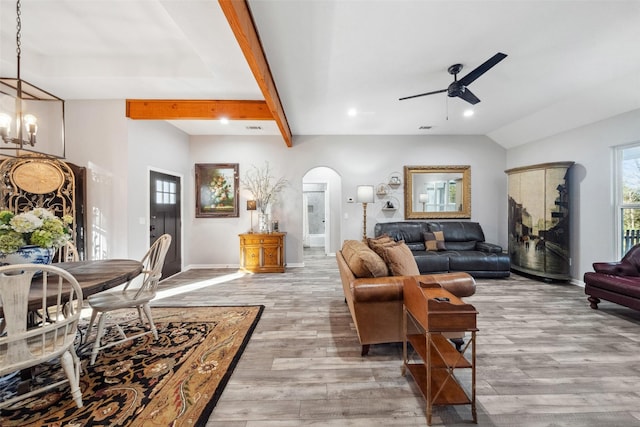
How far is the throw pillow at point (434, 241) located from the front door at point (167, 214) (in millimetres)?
5025

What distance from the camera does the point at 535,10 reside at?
209 centimetres

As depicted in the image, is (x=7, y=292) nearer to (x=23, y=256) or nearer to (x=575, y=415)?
(x=23, y=256)

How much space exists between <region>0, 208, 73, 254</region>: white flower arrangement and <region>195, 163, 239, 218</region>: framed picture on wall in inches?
136

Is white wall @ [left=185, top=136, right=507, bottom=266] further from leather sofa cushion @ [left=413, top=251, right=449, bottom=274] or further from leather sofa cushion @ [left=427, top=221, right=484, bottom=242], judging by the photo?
leather sofa cushion @ [left=413, top=251, right=449, bottom=274]

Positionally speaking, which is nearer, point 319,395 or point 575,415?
point 575,415

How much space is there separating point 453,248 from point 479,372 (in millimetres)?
3430

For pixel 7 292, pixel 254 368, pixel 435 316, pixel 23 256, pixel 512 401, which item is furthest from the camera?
pixel 254 368

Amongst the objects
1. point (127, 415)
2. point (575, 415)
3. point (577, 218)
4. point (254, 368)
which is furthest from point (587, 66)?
point (127, 415)

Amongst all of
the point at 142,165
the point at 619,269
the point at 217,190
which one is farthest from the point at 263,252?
the point at 619,269

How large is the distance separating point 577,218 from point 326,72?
15.6 feet

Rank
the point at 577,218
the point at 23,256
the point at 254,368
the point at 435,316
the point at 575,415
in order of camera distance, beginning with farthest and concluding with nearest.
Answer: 1. the point at 577,218
2. the point at 254,368
3. the point at 23,256
4. the point at 575,415
5. the point at 435,316

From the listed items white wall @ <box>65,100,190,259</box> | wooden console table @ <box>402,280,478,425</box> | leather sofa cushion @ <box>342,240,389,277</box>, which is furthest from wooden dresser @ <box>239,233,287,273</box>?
wooden console table @ <box>402,280,478,425</box>

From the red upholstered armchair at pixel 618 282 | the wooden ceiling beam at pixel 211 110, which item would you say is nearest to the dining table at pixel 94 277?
the wooden ceiling beam at pixel 211 110

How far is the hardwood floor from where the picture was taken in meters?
1.56
